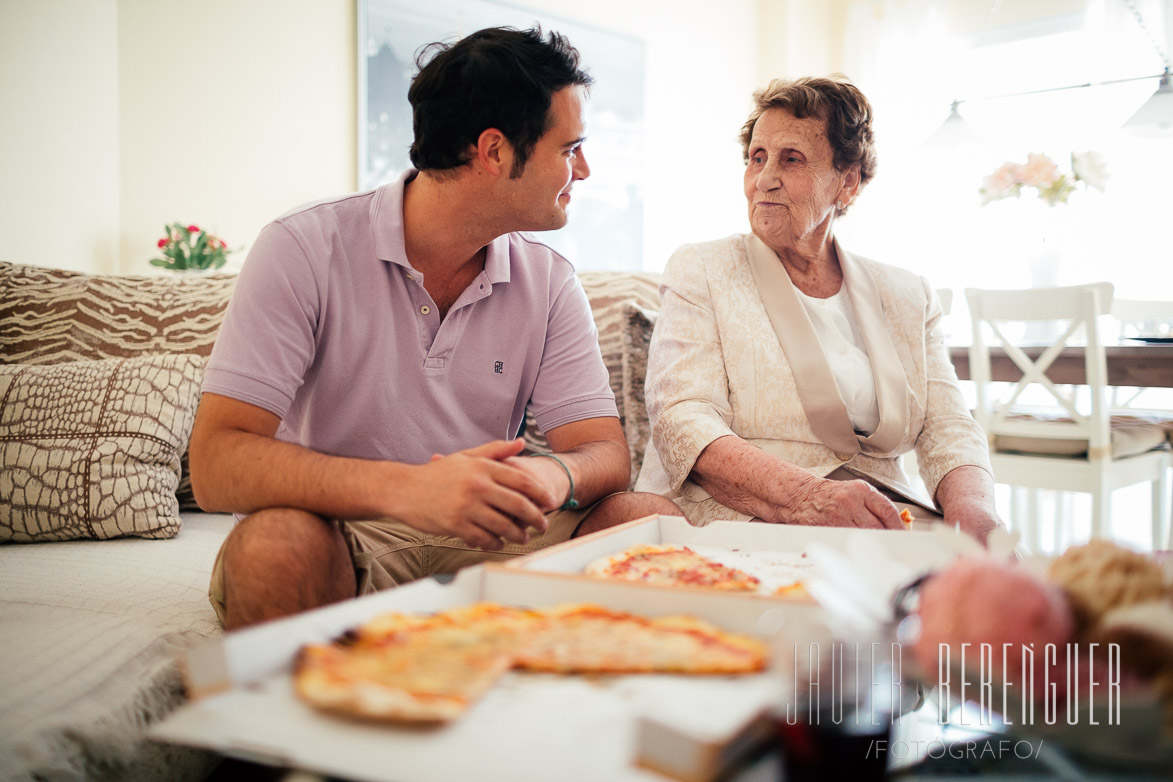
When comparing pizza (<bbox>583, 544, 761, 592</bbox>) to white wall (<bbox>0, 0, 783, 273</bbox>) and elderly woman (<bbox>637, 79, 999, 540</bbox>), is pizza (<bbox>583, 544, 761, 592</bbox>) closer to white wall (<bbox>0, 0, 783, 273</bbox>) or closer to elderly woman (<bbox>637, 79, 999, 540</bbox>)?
elderly woman (<bbox>637, 79, 999, 540</bbox>)

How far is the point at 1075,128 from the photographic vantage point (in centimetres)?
509

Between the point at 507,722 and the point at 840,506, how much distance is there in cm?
93

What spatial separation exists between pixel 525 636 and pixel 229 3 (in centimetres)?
373

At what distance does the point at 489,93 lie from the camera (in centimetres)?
140

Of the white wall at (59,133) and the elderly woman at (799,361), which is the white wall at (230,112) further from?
the elderly woman at (799,361)

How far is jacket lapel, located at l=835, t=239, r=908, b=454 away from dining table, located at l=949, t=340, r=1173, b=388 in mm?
1182

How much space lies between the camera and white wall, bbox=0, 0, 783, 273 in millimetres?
2945

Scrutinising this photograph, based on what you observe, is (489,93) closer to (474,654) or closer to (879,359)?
(879,359)

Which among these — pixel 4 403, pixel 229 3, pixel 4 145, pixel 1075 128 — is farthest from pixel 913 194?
pixel 4 403

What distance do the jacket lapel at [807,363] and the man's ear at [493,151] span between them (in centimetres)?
57

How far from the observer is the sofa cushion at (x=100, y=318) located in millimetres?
1795

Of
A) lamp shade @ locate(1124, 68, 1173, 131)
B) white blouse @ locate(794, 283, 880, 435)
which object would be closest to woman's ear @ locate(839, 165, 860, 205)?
white blouse @ locate(794, 283, 880, 435)

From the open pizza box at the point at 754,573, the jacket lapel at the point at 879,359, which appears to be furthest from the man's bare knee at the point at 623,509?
the jacket lapel at the point at 879,359

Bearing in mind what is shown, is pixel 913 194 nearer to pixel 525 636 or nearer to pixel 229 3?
pixel 229 3
